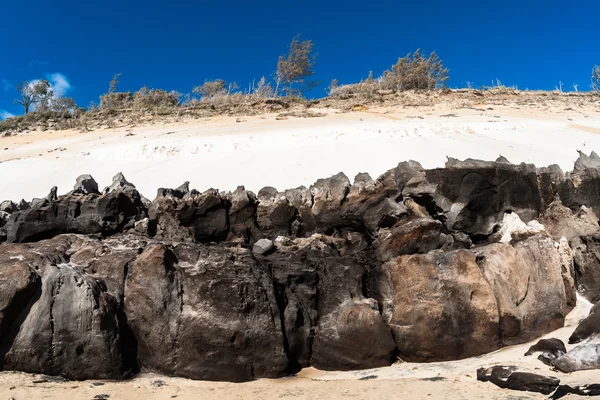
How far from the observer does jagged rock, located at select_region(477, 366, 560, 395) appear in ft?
12.9

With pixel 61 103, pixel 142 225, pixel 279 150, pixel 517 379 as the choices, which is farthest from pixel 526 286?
pixel 61 103

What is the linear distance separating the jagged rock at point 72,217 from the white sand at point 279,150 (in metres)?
2.73

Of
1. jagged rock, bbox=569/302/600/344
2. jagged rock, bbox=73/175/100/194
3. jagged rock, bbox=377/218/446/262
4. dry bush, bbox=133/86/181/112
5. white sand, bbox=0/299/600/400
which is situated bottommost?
white sand, bbox=0/299/600/400

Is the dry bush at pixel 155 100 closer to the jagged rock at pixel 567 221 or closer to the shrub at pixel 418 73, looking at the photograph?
the shrub at pixel 418 73

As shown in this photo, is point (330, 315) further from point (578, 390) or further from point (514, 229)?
point (514, 229)

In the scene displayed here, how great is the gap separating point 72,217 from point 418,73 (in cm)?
1785

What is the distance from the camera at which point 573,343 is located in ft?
15.8

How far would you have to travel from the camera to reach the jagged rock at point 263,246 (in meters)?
6.38

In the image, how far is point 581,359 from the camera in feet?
13.8

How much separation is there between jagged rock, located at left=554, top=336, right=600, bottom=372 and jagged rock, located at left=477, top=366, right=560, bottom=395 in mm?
312

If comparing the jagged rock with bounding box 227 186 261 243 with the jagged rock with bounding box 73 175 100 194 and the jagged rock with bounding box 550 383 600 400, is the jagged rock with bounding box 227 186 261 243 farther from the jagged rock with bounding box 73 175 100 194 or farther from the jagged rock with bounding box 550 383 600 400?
the jagged rock with bounding box 550 383 600 400

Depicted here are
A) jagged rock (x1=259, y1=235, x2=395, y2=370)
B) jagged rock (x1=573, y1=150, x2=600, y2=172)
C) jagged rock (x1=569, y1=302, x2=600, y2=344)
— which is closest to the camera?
jagged rock (x1=569, y1=302, x2=600, y2=344)

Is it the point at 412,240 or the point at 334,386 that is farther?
the point at 412,240

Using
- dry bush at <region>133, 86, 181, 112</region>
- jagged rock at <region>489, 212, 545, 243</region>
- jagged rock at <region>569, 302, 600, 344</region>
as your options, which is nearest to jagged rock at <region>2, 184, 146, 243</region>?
jagged rock at <region>489, 212, 545, 243</region>
